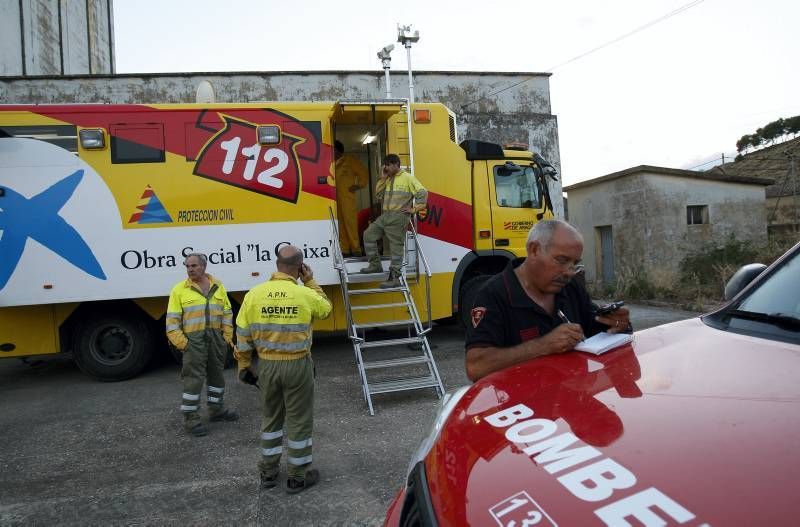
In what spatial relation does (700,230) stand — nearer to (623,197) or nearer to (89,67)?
(623,197)

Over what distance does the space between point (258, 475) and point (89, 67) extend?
21067 millimetres

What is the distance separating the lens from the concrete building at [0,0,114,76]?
14023 millimetres

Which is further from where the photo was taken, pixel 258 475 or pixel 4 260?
pixel 4 260

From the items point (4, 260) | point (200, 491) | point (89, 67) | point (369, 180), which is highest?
point (89, 67)

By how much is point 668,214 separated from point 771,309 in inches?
550

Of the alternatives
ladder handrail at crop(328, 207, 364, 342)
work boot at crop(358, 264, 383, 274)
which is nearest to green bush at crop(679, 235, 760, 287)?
work boot at crop(358, 264, 383, 274)

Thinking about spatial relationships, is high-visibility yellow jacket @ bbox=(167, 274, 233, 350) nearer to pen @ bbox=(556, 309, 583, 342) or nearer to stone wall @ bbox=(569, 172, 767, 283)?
pen @ bbox=(556, 309, 583, 342)

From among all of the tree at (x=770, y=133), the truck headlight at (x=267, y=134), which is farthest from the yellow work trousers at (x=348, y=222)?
the tree at (x=770, y=133)

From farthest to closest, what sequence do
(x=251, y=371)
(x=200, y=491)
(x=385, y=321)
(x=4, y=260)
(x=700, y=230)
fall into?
(x=700, y=230), (x=385, y=321), (x=4, y=260), (x=251, y=371), (x=200, y=491)

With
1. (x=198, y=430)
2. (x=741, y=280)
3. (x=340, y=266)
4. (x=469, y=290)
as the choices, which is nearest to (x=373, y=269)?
(x=340, y=266)

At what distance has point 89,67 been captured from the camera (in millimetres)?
19953

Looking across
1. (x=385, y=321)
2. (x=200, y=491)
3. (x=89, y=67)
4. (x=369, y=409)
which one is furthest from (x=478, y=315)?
(x=89, y=67)

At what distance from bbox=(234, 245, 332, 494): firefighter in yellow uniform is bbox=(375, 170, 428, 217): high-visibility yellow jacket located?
306 cm

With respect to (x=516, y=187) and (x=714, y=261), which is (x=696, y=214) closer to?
(x=714, y=261)
